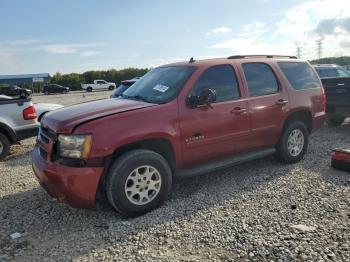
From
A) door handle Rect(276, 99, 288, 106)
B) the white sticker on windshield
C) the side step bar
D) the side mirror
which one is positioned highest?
the white sticker on windshield

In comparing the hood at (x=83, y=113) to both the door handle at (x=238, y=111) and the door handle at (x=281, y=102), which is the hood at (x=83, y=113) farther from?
the door handle at (x=281, y=102)

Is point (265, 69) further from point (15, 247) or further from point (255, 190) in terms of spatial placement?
point (15, 247)

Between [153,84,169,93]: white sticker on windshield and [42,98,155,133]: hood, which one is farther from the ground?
[153,84,169,93]: white sticker on windshield

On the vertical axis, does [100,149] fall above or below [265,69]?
below

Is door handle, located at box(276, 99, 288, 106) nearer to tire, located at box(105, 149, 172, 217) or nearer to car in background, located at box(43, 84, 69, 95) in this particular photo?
tire, located at box(105, 149, 172, 217)

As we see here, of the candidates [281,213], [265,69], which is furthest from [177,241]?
[265,69]

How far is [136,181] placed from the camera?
4.19 m

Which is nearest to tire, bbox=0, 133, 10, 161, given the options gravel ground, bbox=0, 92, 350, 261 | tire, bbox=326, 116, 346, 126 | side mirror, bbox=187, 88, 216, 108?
gravel ground, bbox=0, 92, 350, 261

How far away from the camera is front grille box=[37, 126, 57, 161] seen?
4.15 m

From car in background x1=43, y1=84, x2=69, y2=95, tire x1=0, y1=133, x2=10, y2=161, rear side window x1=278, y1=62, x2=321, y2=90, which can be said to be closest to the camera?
rear side window x1=278, y1=62, x2=321, y2=90

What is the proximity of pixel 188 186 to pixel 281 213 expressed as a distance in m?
1.52

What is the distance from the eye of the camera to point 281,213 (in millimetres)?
4195

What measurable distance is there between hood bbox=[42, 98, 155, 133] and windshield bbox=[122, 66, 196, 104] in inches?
8.9

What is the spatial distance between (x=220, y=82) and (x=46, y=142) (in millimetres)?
2497
